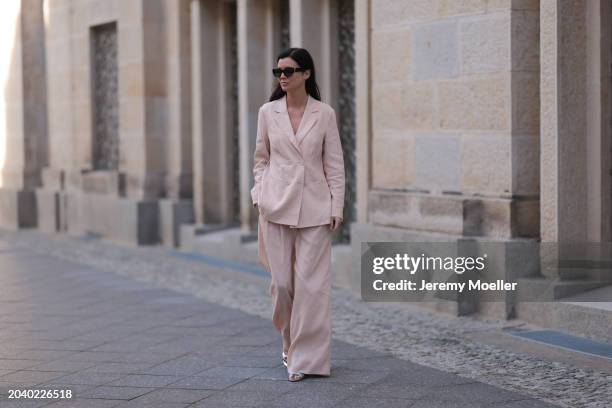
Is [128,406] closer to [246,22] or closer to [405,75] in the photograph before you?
[405,75]

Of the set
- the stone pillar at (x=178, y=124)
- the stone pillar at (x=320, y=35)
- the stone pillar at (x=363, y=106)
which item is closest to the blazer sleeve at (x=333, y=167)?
the stone pillar at (x=363, y=106)

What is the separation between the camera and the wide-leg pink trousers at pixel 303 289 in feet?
19.9

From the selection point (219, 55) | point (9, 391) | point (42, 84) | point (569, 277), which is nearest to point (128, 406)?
point (9, 391)

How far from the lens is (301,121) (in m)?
6.11

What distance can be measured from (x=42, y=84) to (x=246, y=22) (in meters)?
7.07

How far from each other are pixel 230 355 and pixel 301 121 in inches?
60.7

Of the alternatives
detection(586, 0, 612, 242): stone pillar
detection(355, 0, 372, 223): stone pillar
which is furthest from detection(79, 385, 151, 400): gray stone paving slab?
detection(355, 0, 372, 223): stone pillar

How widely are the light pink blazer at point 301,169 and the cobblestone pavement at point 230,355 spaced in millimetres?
878

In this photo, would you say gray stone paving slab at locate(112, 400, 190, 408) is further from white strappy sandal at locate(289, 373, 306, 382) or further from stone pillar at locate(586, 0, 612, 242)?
stone pillar at locate(586, 0, 612, 242)

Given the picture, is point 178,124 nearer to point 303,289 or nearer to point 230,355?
point 230,355

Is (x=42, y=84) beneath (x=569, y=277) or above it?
above

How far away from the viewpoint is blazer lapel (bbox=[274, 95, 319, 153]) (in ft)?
19.9

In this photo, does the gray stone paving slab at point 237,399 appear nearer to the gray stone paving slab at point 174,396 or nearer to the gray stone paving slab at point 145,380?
the gray stone paving slab at point 174,396

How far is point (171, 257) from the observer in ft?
41.3
